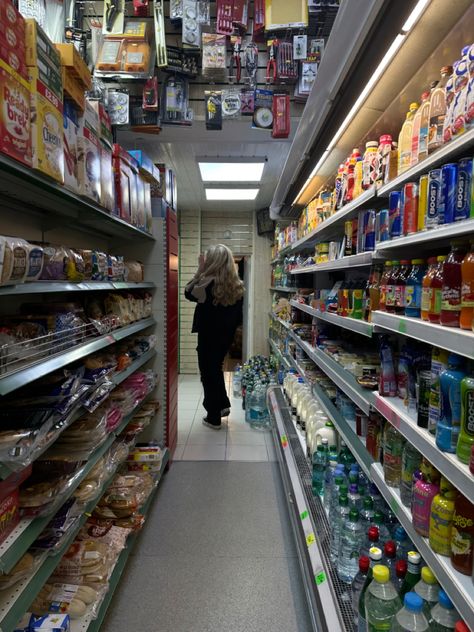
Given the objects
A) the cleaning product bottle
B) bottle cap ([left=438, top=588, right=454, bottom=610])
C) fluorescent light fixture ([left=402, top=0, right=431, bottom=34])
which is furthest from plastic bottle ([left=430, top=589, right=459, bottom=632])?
fluorescent light fixture ([left=402, top=0, right=431, bottom=34])

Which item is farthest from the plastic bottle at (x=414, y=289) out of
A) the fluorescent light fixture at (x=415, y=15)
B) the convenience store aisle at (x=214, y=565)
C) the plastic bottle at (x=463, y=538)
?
the convenience store aisle at (x=214, y=565)

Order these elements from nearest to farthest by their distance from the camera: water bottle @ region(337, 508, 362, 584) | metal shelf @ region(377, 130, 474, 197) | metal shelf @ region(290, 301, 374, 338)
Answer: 1. metal shelf @ region(377, 130, 474, 197)
2. water bottle @ region(337, 508, 362, 584)
3. metal shelf @ region(290, 301, 374, 338)

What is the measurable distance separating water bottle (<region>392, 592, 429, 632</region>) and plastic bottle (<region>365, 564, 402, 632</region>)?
13 centimetres

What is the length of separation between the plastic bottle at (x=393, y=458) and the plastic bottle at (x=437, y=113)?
1.00 metres

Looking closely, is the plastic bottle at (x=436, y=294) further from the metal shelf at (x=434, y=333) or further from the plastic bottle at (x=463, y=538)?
the plastic bottle at (x=463, y=538)

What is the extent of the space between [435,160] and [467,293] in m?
0.45

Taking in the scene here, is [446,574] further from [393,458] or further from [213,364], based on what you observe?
[213,364]

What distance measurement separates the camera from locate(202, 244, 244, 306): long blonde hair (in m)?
4.36

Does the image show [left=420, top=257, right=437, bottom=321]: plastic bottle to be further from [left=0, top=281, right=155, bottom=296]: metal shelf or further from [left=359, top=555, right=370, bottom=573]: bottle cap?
[left=0, top=281, right=155, bottom=296]: metal shelf

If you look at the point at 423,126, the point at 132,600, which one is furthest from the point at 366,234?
the point at 132,600

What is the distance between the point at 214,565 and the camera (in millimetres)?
2391

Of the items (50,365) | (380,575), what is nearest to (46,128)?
(50,365)

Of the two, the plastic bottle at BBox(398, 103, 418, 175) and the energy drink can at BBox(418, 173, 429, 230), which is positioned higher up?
the plastic bottle at BBox(398, 103, 418, 175)

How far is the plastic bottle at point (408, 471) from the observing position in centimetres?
135
